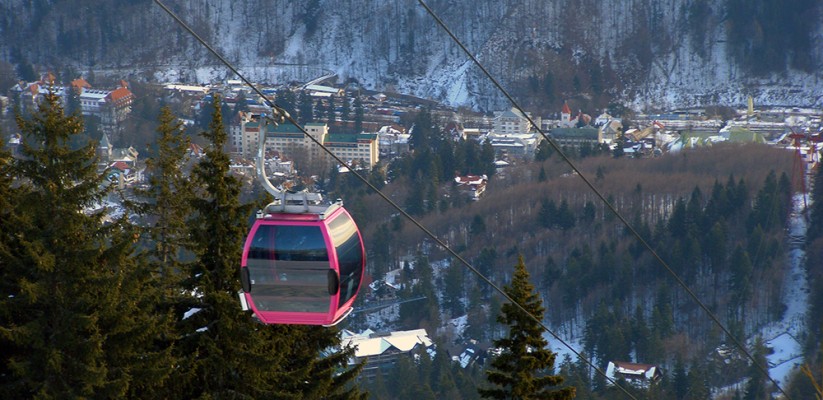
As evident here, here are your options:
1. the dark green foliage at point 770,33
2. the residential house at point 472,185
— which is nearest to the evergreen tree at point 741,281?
the residential house at point 472,185

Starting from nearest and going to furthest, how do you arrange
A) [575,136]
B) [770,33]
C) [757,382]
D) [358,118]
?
[757,382]
[575,136]
[358,118]
[770,33]

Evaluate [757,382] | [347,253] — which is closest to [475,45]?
[757,382]

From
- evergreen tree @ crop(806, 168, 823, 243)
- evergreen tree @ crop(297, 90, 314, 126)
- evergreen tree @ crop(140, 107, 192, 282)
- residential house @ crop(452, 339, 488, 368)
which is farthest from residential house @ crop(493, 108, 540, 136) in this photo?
evergreen tree @ crop(140, 107, 192, 282)

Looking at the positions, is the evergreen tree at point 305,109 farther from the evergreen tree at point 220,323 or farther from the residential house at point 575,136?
the evergreen tree at point 220,323

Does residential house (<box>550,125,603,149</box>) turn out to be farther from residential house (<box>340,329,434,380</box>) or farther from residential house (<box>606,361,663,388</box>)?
residential house (<box>606,361,663,388</box>)

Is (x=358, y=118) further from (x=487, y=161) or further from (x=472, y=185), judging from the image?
(x=472, y=185)

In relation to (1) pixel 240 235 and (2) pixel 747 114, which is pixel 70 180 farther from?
(2) pixel 747 114
